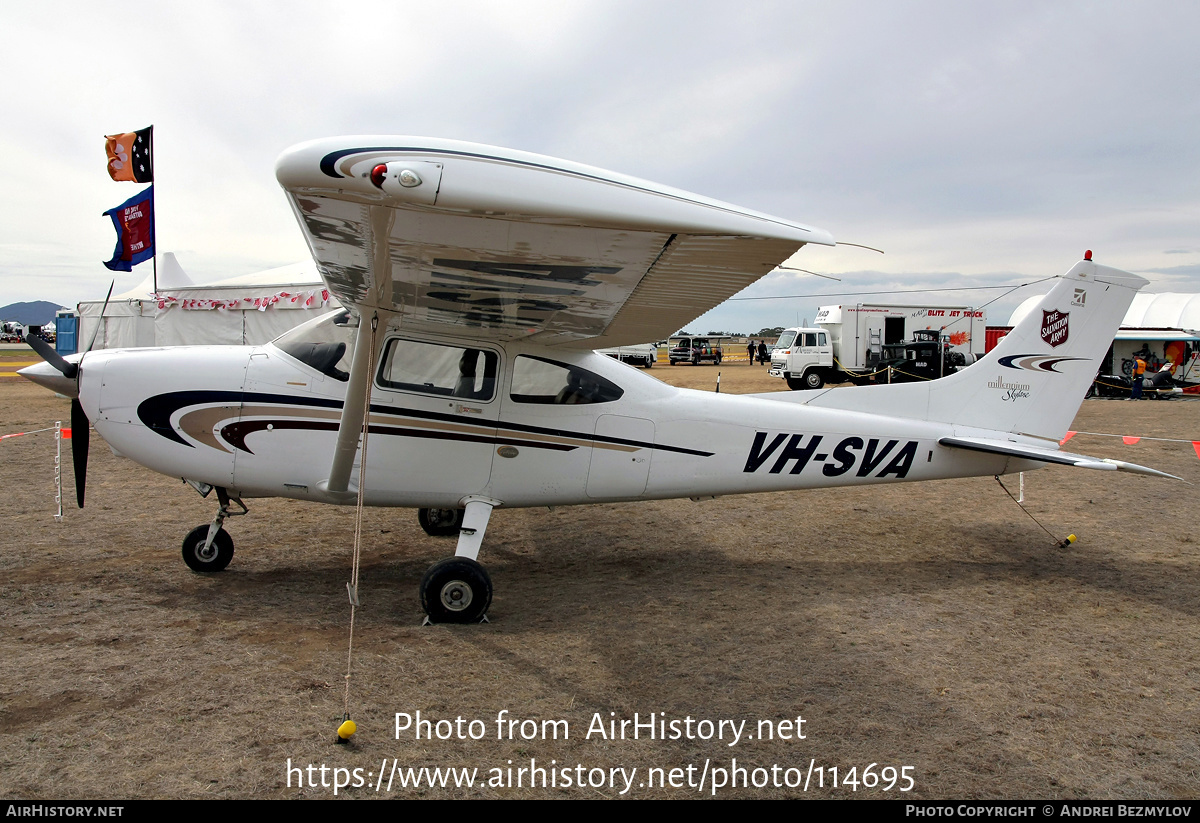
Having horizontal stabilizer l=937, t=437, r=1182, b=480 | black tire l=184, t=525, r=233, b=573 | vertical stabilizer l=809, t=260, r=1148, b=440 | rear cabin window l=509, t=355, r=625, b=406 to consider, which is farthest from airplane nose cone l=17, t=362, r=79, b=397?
horizontal stabilizer l=937, t=437, r=1182, b=480

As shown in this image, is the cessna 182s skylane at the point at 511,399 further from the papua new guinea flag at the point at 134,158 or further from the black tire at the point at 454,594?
the papua new guinea flag at the point at 134,158

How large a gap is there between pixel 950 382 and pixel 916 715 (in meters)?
3.52

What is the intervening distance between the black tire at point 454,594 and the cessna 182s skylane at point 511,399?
1 centimetres

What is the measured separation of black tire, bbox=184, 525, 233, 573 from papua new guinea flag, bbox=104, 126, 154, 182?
45.1 ft

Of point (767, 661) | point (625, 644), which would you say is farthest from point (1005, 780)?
point (625, 644)

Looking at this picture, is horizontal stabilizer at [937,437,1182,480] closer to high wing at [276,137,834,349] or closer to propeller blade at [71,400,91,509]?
high wing at [276,137,834,349]

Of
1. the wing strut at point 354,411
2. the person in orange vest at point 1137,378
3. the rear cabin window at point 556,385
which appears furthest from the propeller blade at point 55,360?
the person in orange vest at point 1137,378

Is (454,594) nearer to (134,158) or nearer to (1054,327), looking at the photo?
(1054,327)

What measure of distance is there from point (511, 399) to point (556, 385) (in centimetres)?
35

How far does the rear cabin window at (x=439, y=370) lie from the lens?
5023 millimetres

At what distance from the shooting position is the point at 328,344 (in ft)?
16.8

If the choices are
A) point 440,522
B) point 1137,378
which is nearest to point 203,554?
point 440,522

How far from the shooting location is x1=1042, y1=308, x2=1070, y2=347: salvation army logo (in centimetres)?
612

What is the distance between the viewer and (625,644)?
169 inches
